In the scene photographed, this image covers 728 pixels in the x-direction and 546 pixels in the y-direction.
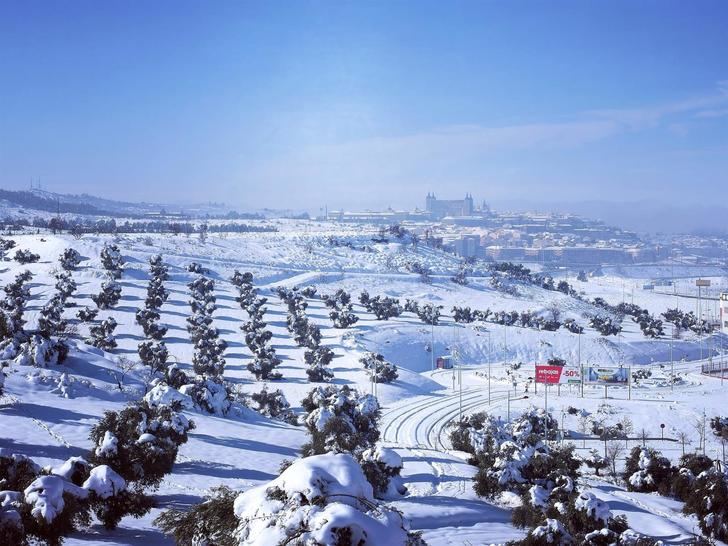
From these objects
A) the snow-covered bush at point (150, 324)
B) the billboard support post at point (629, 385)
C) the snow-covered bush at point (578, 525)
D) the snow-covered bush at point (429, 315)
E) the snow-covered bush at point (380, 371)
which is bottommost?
the billboard support post at point (629, 385)

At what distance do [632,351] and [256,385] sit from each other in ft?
143

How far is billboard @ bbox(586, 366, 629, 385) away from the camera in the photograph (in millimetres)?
55500

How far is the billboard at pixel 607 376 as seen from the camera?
5550 cm

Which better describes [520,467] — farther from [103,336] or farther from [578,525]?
[103,336]

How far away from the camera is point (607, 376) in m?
55.5

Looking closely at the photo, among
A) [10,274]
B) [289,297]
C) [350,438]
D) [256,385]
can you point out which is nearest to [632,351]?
[289,297]

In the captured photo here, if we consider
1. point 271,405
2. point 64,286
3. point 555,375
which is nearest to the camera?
point 271,405

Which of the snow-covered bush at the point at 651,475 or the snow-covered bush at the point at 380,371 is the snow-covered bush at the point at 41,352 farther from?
the snow-covered bush at the point at 651,475

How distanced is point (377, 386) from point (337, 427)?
1051 inches

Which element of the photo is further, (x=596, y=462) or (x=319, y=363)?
(x=319, y=363)

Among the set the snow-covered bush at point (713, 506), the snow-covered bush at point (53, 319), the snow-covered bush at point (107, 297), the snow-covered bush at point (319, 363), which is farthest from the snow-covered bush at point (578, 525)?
the snow-covered bush at point (107, 297)

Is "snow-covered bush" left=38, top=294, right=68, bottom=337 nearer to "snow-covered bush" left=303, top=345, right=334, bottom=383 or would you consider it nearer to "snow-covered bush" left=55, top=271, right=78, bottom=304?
"snow-covered bush" left=55, top=271, right=78, bottom=304

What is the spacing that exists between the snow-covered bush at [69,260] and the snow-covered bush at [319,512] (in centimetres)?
7266

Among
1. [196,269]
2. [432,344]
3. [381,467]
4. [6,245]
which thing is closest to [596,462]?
[381,467]
